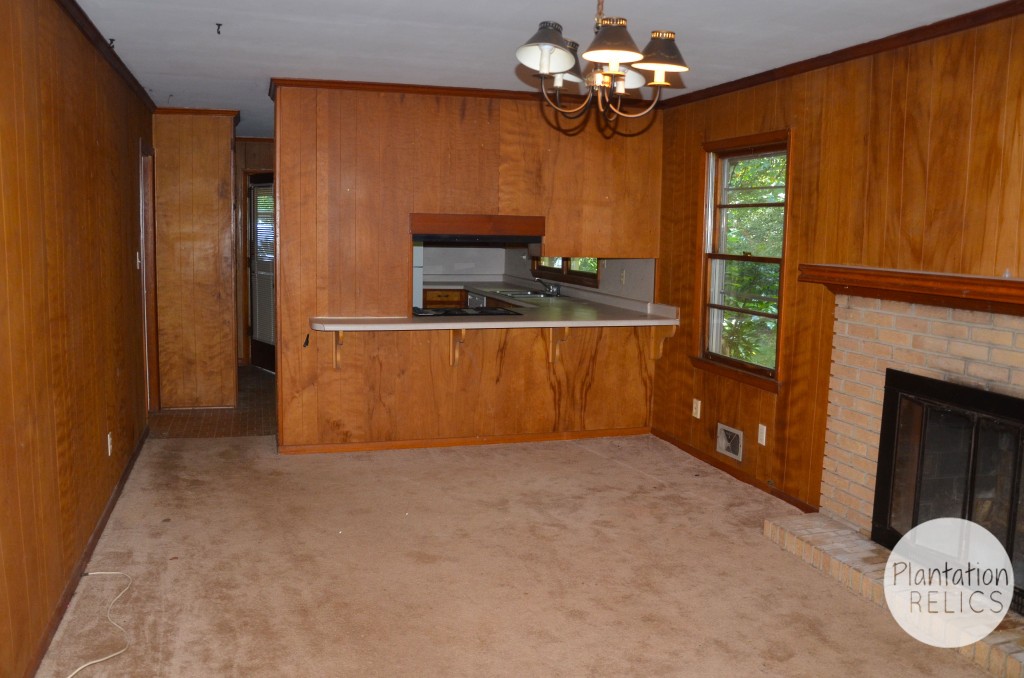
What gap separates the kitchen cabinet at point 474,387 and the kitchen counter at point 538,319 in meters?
0.08

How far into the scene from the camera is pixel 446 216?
17.7ft

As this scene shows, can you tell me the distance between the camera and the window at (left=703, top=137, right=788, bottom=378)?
466cm

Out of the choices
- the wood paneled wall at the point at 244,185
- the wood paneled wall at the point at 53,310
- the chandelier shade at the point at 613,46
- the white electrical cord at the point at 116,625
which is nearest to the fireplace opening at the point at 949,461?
the chandelier shade at the point at 613,46

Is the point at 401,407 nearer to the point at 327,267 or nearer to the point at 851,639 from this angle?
the point at 327,267

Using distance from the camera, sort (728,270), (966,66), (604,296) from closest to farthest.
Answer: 1. (966,66)
2. (728,270)
3. (604,296)

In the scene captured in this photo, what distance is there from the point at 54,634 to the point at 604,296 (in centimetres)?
457

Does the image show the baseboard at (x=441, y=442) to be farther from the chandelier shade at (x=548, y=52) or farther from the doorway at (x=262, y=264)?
the chandelier shade at (x=548, y=52)

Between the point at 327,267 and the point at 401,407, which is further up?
the point at 327,267

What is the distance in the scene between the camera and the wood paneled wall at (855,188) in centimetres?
325

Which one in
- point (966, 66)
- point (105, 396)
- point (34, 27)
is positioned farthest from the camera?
point (105, 396)

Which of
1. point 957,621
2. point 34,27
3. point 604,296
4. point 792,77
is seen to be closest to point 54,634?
point 34,27

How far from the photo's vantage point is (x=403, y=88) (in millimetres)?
5180

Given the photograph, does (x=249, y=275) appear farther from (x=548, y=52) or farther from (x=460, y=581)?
(x=548, y=52)

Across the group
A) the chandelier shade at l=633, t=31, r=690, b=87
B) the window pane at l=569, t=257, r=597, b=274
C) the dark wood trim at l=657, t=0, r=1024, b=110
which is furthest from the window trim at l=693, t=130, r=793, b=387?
the chandelier shade at l=633, t=31, r=690, b=87
